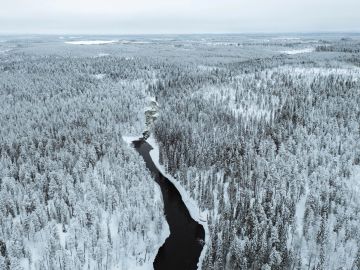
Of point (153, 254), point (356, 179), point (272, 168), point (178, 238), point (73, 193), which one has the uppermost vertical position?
point (272, 168)

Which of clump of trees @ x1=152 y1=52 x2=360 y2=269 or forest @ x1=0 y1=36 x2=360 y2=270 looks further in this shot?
clump of trees @ x1=152 y1=52 x2=360 y2=269

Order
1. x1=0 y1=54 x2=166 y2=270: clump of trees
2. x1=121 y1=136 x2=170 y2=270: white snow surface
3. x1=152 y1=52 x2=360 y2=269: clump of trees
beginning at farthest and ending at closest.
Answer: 1. x1=152 y1=52 x2=360 y2=269: clump of trees
2. x1=121 y1=136 x2=170 y2=270: white snow surface
3. x1=0 y1=54 x2=166 y2=270: clump of trees

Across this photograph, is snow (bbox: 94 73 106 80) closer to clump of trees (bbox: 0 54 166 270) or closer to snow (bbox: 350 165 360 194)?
clump of trees (bbox: 0 54 166 270)

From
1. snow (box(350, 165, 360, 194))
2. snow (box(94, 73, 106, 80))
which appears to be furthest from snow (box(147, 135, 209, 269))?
snow (box(94, 73, 106, 80))

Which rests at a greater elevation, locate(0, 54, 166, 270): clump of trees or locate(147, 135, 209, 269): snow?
locate(0, 54, 166, 270): clump of trees

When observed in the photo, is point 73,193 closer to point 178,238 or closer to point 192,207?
point 178,238

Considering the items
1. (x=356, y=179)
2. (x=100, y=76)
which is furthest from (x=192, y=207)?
(x=100, y=76)
